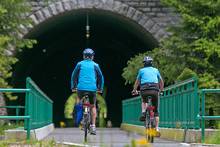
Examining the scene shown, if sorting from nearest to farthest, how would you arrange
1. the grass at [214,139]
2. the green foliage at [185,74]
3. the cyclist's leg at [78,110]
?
the grass at [214,139], the cyclist's leg at [78,110], the green foliage at [185,74]

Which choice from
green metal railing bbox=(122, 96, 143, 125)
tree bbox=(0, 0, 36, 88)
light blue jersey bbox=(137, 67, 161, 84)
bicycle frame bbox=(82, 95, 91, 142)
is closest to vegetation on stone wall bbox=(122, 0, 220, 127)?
green metal railing bbox=(122, 96, 143, 125)

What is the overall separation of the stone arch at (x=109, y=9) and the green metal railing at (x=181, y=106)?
9.29 m

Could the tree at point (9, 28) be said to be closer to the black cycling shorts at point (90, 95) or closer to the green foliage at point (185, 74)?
the green foliage at point (185, 74)

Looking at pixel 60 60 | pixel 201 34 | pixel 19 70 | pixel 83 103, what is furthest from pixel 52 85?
pixel 83 103

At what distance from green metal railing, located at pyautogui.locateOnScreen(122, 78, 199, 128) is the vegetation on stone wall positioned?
14.3ft

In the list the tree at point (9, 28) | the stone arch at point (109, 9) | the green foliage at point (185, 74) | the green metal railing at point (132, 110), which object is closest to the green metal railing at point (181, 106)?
the green foliage at point (185, 74)

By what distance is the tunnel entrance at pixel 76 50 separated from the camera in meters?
28.6

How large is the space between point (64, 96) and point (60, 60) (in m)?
7.19

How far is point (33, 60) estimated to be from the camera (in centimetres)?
3928

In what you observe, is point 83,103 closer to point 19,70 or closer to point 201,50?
point 201,50

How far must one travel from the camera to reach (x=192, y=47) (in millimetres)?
21922

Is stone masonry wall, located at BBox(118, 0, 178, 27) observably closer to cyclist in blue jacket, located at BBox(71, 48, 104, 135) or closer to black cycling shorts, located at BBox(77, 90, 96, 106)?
cyclist in blue jacket, located at BBox(71, 48, 104, 135)

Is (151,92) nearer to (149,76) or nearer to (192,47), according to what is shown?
(149,76)

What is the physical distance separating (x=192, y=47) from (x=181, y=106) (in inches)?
317
